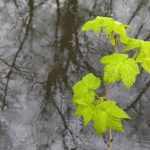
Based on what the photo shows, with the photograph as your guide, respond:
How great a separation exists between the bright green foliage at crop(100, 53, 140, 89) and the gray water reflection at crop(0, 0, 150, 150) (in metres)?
0.38

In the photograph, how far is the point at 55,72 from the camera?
1.68 meters

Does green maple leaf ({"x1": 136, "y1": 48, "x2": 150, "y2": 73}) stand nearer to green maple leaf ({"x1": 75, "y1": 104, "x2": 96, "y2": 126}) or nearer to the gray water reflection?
green maple leaf ({"x1": 75, "y1": 104, "x2": 96, "y2": 126})

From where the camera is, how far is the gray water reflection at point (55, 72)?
4.73 ft

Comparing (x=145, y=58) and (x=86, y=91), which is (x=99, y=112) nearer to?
(x=86, y=91)

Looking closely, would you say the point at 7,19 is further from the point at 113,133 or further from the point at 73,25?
the point at 113,133

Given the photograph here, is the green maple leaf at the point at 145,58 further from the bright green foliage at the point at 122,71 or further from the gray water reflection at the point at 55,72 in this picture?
the gray water reflection at the point at 55,72

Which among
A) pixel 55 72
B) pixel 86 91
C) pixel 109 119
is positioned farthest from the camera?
pixel 55 72

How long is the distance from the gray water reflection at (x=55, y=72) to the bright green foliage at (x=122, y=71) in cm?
38

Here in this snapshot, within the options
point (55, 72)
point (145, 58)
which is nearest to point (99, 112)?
point (145, 58)

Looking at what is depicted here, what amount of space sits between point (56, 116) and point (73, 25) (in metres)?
0.68

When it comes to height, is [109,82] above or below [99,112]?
above

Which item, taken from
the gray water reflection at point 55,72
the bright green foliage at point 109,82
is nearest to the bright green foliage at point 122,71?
the bright green foliage at point 109,82

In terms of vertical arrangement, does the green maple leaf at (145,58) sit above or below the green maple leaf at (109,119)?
above

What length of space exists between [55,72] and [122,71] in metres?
0.58
